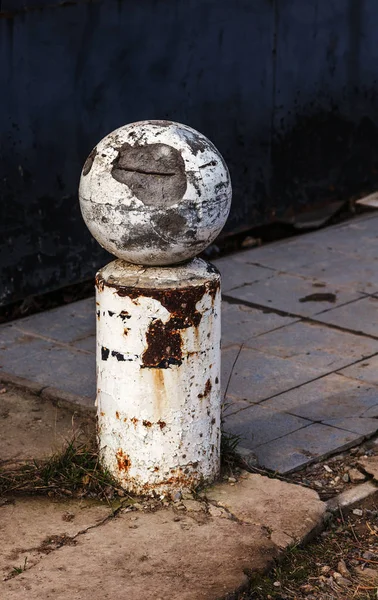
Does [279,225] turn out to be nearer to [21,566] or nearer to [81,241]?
[81,241]

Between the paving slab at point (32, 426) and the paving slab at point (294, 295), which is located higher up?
the paving slab at point (294, 295)

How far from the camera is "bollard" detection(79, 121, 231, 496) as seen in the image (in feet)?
14.3

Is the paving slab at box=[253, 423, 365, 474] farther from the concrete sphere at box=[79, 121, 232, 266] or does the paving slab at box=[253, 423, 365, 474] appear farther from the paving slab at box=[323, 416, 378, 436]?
the concrete sphere at box=[79, 121, 232, 266]

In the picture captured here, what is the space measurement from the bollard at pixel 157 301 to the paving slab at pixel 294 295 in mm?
2510

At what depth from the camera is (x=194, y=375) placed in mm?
4523

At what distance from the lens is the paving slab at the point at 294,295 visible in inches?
279

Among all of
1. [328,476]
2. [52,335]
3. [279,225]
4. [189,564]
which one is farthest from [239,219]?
[189,564]

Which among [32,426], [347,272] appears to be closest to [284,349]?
[347,272]

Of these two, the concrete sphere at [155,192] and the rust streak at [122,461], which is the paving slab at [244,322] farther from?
the concrete sphere at [155,192]

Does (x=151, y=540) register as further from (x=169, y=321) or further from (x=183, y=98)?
(x=183, y=98)

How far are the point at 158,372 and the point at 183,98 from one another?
3.63 m

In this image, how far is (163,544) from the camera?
4.31m

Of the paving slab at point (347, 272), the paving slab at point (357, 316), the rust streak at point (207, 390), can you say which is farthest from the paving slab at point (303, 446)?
the paving slab at point (347, 272)

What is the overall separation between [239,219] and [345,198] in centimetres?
128
